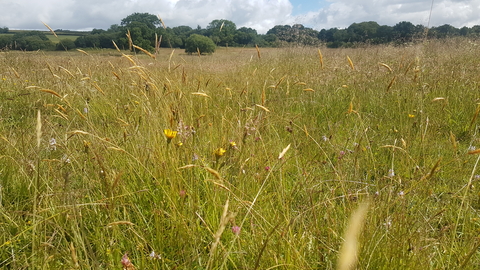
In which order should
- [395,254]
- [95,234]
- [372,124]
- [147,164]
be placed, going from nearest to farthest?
[395,254] < [95,234] < [147,164] < [372,124]

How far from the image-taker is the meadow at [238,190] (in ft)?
3.45

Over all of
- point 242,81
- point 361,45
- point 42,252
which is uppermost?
point 361,45

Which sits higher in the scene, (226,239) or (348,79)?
(348,79)

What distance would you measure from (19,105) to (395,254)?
14.6ft

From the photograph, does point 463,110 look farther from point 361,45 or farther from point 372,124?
point 361,45

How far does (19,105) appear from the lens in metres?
3.86

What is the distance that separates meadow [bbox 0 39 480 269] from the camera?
105cm

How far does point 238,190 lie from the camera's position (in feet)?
3.72

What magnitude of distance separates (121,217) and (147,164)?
1.17 ft

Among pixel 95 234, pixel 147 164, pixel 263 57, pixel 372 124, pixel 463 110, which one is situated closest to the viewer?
pixel 95 234

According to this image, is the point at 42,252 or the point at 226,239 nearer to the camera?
the point at 42,252

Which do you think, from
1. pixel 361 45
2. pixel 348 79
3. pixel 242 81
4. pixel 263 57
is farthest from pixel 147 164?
pixel 361 45

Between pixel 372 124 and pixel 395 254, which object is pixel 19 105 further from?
pixel 395 254

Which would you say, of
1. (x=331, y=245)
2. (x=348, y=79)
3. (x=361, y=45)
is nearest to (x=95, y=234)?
(x=331, y=245)
